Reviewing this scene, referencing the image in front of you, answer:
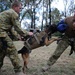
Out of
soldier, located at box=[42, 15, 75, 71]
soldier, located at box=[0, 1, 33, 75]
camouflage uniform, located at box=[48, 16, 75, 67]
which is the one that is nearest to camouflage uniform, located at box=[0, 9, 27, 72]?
soldier, located at box=[0, 1, 33, 75]

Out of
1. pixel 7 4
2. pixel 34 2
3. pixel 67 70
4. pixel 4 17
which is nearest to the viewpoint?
pixel 4 17

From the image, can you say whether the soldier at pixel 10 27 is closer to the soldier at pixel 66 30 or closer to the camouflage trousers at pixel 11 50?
the camouflage trousers at pixel 11 50

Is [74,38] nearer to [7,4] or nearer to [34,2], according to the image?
[7,4]

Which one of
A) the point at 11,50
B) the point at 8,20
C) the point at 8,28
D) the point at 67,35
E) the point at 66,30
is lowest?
the point at 11,50

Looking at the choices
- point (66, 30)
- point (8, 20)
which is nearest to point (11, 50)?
point (8, 20)

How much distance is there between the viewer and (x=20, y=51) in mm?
6961

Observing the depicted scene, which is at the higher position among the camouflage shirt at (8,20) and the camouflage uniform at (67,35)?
the camouflage shirt at (8,20)

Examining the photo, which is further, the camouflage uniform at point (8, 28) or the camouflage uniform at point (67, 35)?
the camouflage uniform at point (67, 35)

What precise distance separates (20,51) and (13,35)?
0.50 m

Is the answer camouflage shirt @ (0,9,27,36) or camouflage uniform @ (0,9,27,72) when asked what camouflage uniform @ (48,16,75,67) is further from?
camouflage shirt @ (0,9,27,36)

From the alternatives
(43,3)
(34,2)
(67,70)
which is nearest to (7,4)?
(34,2)

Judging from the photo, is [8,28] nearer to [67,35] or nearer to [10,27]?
[10,27]

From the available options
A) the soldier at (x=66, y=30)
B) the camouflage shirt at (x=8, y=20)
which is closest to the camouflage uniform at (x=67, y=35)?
the soldier at (x=66, y=30)

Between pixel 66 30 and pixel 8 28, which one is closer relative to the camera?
pixel 8 28
